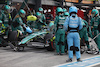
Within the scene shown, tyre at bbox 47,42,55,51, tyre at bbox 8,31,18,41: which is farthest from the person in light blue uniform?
tyre at bbox 8,31,18,41

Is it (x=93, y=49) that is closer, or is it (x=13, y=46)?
(x=93, y=49)

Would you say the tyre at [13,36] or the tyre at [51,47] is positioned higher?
the tyre at [13,36]

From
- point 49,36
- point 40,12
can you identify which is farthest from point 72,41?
point 40,12

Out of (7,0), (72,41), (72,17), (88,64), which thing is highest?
(7,0)

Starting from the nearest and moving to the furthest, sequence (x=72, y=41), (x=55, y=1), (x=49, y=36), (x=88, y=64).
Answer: (x=88, y=64), (x=72, y=41), (x=49, y=36), (x=55, y=1)

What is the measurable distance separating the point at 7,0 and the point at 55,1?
25.1 ft

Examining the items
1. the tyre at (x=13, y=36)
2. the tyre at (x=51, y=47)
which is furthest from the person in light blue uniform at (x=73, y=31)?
the tyre at (x=13, y=36)

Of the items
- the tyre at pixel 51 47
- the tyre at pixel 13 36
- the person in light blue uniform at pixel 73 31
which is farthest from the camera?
the tyre at pixel 13 36

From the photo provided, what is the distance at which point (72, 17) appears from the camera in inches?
318

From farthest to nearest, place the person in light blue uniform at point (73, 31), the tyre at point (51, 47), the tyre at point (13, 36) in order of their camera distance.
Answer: the tyre at point (13, 36) < the tyre at point (51, 47) < the person in light blue uniform at point (73, 31)

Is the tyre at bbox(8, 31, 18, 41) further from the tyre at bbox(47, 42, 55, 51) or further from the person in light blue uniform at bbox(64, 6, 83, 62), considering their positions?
the person in light blue uniform at bbox(64, 6, 83, 62)

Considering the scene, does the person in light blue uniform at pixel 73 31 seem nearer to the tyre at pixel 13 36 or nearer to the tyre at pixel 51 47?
the tyre at pixel 51 47

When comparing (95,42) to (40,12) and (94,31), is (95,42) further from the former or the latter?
(40,12)

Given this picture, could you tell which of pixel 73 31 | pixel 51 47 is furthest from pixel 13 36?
pixel 73 31
